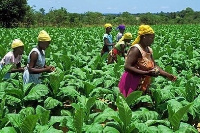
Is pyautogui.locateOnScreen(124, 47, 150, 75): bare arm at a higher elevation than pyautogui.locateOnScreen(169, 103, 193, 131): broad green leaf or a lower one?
higher

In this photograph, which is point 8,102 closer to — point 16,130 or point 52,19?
point 16,130

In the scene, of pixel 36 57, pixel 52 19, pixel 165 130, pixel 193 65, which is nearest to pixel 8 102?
pixel 36 57

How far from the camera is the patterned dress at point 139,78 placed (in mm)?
4250

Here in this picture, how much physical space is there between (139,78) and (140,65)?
0.19m

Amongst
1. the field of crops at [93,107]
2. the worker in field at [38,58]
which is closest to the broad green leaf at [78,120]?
the field of crops at [93,107]

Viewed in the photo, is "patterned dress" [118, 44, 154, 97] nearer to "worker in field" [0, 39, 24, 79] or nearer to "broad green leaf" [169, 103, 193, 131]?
"broad green leaf" [169, 103, 193, 131]

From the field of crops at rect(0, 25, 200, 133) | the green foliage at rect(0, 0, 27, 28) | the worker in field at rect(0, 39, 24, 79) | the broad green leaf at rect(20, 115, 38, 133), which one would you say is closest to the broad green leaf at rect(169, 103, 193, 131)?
the field of crops at rect(0, 25, 200, 133)

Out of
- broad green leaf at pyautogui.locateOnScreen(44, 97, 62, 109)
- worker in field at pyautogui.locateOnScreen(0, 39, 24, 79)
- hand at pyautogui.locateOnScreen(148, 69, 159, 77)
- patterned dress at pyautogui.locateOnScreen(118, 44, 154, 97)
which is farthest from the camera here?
worker in field at pyautogui.locateOnScreen(0, 39, 24, 79)

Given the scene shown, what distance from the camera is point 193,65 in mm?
7750

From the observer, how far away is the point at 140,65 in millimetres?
4262

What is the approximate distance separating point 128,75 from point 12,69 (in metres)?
1.98

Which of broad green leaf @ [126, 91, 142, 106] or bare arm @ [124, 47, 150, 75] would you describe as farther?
bare arm @ [124, 47, 150, 75]

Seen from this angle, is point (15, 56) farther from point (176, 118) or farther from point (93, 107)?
point (176, 118)

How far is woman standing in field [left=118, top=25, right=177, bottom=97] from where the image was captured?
13.6 feet
